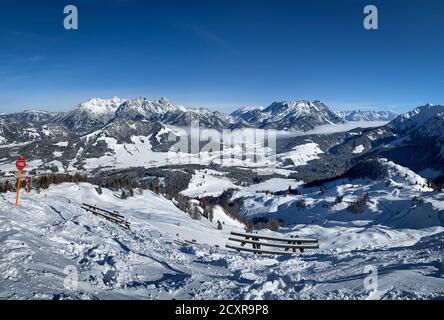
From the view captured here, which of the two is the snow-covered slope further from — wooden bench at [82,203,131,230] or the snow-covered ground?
wooden bench at [82,203,131,230]

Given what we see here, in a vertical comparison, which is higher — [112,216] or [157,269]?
[157,269]

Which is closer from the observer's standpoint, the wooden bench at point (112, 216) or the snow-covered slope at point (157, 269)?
the snow-covered slope at point (157, 269)

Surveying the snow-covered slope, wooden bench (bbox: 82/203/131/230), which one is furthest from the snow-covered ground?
wooden bench (bbox: 82/203/131/230)

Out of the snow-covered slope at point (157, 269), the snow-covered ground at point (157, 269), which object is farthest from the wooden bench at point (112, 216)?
the snow-covered slope at point (157, 269)

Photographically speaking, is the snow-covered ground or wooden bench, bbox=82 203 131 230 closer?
the snow-covered ground

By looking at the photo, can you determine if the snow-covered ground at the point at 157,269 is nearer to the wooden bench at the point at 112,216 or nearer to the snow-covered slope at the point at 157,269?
the snow-covered slope at the point at 157,269

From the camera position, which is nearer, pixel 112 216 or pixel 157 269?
→ pixel 157 269

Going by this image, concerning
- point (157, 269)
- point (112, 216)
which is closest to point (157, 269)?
point (157, 269)

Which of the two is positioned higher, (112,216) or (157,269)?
(157,269)

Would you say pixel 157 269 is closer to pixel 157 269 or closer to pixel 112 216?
pixel 157 269

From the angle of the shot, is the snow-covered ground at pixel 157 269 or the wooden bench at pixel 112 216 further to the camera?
the wooden bench at pixel 112 216
